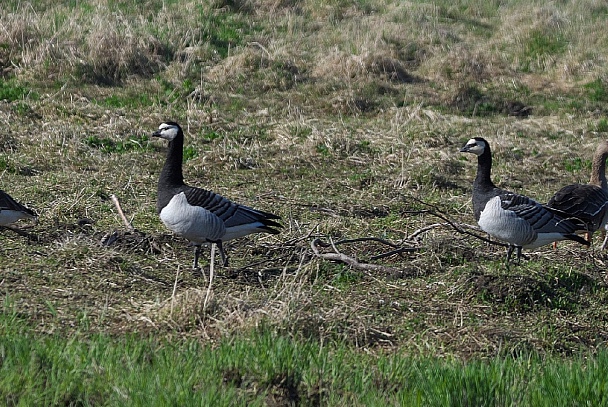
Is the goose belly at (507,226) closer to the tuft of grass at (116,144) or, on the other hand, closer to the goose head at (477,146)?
the goose head at (477,146)

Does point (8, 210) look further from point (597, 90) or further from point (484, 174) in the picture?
point (597, 90)

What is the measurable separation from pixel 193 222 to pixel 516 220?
2.93m

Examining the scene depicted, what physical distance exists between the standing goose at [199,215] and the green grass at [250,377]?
241 centimetres

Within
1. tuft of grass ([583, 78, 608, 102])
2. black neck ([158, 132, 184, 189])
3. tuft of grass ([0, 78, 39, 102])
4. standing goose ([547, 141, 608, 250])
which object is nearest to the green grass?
black neck ([158, 132, 184, 189])

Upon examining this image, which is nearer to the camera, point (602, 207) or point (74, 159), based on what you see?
point (602, 207)

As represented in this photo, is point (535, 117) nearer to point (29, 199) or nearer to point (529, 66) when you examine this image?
point (529, 66)

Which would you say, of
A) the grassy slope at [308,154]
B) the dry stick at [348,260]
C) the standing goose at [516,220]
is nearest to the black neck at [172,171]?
the grassy slope at [308,154]

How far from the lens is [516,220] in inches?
344

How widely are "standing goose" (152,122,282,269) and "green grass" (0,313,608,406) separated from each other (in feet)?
7.89

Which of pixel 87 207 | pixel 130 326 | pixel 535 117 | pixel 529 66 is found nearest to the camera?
pixel 130 326

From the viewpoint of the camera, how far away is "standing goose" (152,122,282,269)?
845cm

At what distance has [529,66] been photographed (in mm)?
19578

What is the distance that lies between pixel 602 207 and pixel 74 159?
6.71 metres

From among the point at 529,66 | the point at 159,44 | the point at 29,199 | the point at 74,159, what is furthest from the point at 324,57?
the point at 29,199
